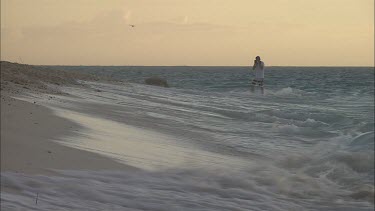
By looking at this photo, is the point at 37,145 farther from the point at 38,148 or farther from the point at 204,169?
the point at 204,169

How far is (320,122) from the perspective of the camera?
14578mm

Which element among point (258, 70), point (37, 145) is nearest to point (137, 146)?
point (37, 145)

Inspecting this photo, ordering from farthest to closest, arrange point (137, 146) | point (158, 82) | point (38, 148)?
point (158, 82)
point (137, 146)
point (38, 148)

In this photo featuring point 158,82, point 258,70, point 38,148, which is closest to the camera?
point 38,148

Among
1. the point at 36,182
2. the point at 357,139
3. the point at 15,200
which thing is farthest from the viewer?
the point at 357,139

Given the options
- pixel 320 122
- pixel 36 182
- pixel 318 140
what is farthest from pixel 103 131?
pixel 320 122

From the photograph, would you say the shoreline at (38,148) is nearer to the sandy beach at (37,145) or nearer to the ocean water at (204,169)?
the sandy beach at (37,145)

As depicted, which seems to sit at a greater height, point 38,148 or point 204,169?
point 38,148

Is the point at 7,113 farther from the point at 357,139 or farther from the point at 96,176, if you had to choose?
the point at 357,139

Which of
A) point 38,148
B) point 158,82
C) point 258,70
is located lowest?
point 158,82

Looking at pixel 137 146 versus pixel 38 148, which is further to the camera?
pixel 137 146

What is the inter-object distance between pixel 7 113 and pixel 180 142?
8.89 ft

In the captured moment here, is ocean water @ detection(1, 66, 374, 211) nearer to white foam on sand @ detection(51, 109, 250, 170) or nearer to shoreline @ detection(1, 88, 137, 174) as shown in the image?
white foam on sand @ detection(51, 109, 250, 170)

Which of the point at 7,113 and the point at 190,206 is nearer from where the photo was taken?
the point at 190,206
